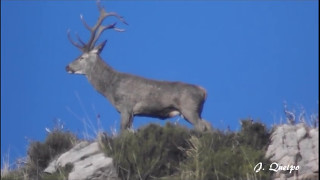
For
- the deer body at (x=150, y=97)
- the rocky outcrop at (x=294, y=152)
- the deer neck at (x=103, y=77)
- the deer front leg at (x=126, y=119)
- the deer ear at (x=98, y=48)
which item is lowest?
the rocky outcrop at (x=294, y=152)

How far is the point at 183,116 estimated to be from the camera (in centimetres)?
1761

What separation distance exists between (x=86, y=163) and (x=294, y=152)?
359 centimetres

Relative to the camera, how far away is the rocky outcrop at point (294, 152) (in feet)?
44.2

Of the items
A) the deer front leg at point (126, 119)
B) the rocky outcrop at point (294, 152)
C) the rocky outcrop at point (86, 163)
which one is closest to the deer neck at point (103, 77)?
the deer front leg at point (126, 119)

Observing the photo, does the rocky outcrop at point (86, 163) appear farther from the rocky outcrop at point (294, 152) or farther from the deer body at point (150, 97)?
the rocky outcrop at point (294, 152)

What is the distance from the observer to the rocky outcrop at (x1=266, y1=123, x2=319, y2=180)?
1347 centimetres

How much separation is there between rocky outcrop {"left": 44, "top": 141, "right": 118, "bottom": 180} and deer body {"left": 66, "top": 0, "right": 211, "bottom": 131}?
2208 millimetres

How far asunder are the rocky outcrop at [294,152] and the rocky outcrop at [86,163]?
2.75 meters

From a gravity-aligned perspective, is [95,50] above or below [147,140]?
above

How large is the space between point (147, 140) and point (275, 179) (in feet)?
8.44

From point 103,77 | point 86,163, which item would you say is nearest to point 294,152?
point 86,163

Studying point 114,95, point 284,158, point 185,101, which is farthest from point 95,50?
point 284,158

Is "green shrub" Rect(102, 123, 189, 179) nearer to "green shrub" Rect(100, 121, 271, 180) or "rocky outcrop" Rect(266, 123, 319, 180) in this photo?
"green shrub" Rect(100, 121, 271, 180)

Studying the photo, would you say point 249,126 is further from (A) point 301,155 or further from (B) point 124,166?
(B) point 124,166
